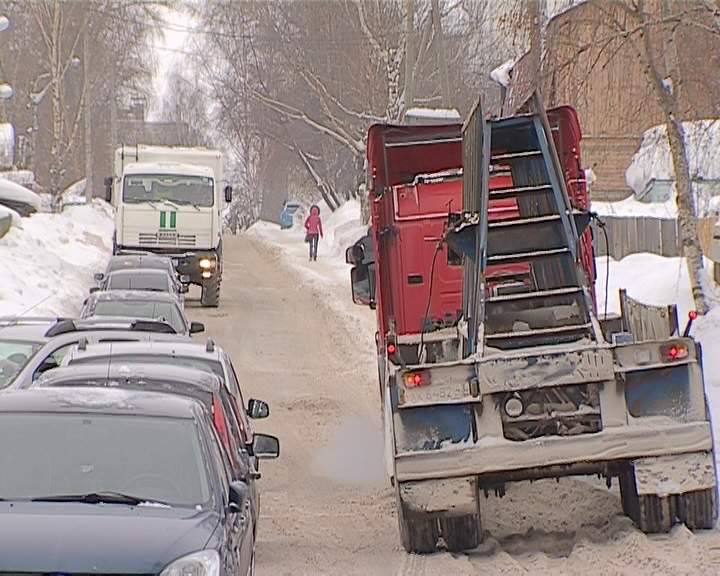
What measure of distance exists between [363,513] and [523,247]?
8.36ft

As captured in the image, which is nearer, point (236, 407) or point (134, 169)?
point (236, 407)

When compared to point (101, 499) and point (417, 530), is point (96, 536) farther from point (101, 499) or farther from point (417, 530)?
point (417, 530)

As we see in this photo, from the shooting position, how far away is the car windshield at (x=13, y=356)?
11.6 meters

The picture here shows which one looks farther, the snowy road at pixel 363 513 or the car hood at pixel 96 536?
the snowy road at pixel 363 513

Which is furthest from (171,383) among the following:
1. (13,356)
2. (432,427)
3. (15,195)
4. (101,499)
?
(15,195)

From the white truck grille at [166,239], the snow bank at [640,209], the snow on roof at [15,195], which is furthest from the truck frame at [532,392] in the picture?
the snow on roof at [15,195]

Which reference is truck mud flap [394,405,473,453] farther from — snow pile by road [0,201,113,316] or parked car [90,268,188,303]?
snow pile by road [0,201,113,316]

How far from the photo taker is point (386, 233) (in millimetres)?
12312

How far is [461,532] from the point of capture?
9234 mm

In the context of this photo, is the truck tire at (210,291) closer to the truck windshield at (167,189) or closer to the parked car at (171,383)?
the truck windshield at (167,189)

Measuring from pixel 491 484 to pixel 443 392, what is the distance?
1.40 meters

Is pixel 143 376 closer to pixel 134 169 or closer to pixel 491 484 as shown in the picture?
pixel 491 484

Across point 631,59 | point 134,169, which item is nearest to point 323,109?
point 134,169

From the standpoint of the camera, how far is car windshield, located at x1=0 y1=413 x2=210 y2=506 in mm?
6438
